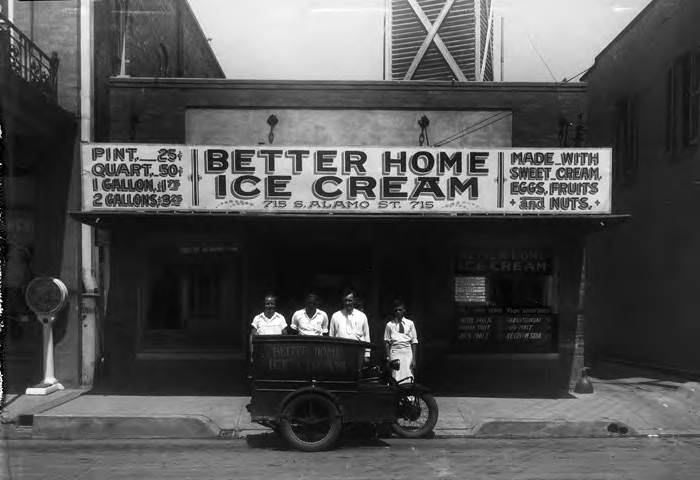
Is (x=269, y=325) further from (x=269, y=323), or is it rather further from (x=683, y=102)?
(x=683, y=102)

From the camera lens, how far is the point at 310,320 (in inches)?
422

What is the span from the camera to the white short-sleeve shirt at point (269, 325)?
10.5 meters

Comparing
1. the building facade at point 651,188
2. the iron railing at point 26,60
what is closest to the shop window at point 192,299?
the iron railing at point 26,60

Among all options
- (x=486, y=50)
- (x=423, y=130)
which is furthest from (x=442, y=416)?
(x=486, y=50)

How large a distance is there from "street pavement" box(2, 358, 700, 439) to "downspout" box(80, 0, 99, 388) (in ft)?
2.20

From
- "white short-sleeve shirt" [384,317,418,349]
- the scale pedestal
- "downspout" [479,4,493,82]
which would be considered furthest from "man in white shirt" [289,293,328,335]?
"downspout" [479,4,493,82]

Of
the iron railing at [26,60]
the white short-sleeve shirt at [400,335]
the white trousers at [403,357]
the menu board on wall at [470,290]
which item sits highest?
the iron railing at [26,60]

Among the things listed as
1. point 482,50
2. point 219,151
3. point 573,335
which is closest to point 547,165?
point 573,335

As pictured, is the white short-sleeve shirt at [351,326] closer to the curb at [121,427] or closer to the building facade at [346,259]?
the building facade at [346,259]

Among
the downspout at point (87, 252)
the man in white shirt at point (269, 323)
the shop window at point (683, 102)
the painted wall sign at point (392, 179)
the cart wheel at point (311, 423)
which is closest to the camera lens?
the cart wheel at point (311, 423)

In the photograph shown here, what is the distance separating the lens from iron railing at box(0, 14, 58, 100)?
11.0m

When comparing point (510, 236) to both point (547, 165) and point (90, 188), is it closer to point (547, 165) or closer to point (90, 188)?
point (547, 165)

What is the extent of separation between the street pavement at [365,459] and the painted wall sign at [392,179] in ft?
12.0

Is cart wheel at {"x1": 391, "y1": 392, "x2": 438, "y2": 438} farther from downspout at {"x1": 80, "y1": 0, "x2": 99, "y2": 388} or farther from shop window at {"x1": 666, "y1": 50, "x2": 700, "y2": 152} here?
shop window at {"x1": 666, "y1": 50, "x2": 700, "y2": 152}
